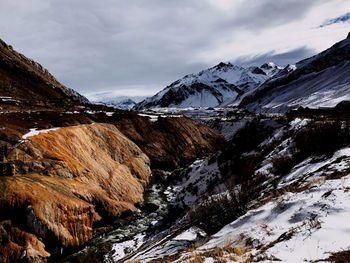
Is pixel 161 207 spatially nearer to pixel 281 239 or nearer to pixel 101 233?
pixel 101 233

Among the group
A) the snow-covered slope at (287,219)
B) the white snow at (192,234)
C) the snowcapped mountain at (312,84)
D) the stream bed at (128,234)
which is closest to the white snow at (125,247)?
the stream bed at (128,234)

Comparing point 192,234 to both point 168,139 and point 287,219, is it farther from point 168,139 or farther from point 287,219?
point 168,139

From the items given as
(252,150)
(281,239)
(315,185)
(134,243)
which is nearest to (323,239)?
(281,239)

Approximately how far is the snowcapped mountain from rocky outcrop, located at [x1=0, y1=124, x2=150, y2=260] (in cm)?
7826

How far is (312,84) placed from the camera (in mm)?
110562

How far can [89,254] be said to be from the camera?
14203 millimetres

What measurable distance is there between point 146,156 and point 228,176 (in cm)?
1534

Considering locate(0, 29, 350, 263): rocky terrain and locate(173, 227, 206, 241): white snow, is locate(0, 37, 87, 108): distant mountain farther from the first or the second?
locate(173, 227, 206, 241): white snow

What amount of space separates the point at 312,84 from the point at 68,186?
12458cm

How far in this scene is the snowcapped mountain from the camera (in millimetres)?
86044

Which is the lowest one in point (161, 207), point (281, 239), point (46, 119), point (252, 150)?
point (161, 207)

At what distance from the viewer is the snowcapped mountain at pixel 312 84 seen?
86.0 meters

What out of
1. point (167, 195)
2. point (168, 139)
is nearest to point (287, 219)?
point (167, 195)

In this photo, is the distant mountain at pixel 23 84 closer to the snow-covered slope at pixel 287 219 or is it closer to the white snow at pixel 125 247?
the white snow at pixel 125 247
